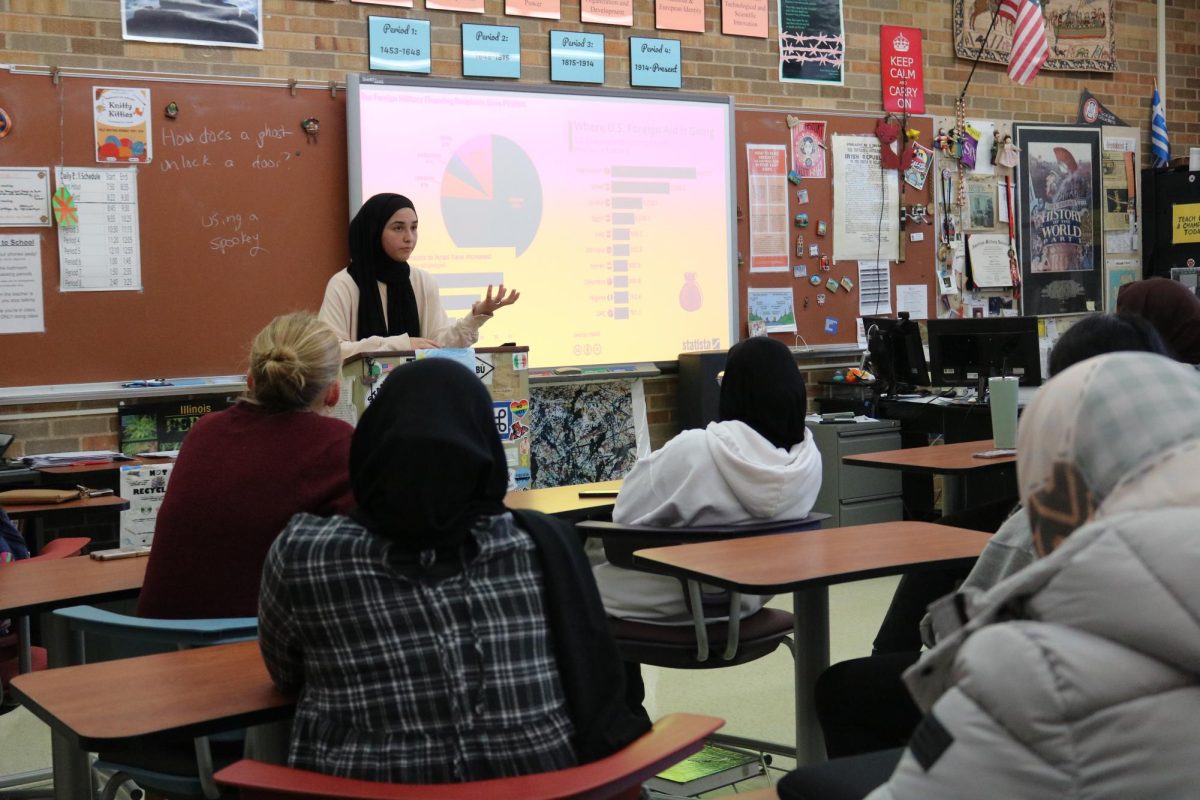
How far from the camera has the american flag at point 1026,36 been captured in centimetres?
686

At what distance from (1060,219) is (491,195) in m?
3.81

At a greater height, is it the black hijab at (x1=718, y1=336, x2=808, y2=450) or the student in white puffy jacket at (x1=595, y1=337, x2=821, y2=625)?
the black hijab at (x1=718, y1=336, x2=808, y2=450)

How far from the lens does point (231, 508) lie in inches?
82.7

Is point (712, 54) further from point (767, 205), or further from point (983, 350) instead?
point (983, 350)

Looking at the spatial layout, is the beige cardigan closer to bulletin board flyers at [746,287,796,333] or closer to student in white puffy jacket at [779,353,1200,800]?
bulletin board flyers at [746,287,796,333]

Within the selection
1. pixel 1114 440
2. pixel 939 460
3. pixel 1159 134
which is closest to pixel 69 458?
pixel 939 460

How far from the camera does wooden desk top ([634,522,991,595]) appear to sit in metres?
2.16

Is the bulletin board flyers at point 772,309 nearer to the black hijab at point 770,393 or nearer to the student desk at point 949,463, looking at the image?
the student desk at point 949,463

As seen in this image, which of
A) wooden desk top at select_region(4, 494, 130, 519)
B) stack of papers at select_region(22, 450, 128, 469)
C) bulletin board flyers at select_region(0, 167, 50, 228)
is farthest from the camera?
bulletin board flyers at select_region(0, 167, 50, 228)

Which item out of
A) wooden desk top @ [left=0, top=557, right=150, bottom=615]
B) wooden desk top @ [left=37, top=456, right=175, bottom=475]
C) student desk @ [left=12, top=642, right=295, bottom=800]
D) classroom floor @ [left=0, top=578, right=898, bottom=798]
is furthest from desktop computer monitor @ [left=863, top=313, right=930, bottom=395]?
student desk @ [left=12, top=642, right=295, bottom=800]

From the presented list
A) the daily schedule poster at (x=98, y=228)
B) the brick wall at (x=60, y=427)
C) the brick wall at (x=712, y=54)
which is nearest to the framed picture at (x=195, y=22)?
the brick wall at (x=712, y=54)

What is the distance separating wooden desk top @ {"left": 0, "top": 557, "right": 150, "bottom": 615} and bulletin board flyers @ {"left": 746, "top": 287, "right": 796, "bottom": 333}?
174 inches

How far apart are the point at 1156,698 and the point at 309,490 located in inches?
Answer: 59.4

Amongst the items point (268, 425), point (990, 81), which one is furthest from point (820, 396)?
point (268, 425)
